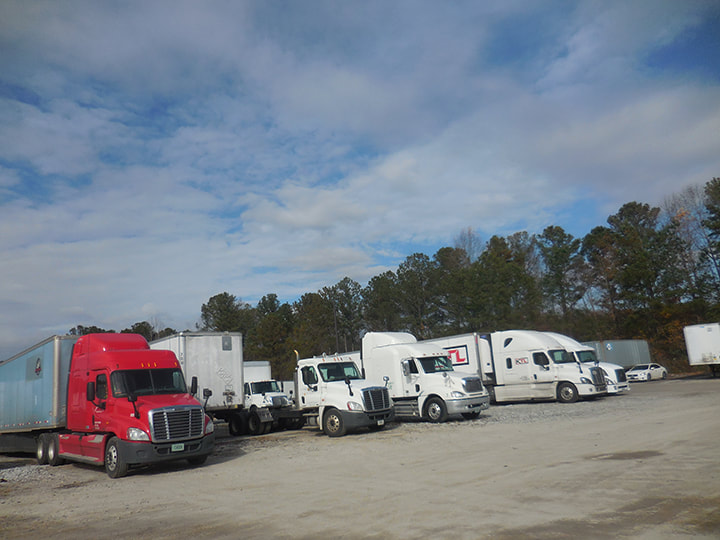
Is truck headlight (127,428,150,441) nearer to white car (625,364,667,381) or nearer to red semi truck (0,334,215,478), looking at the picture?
red semi truck (0,334,215,478)

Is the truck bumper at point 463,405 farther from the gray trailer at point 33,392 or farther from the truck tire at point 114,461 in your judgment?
the gray trailer at point 33,392

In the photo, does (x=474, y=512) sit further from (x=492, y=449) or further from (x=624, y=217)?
(x=624, y=217)

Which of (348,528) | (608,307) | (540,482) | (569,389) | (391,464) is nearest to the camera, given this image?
(348,528)

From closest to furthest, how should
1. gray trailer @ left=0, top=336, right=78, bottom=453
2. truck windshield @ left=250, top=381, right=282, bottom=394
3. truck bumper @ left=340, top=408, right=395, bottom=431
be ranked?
gray trailer @ left=0, top=336, right=78, bottom=453 → truck bumper @ left=340, top=408, right=395, bottom=431 → truck windshield @ left=250, top=381, right=282, bottom=394

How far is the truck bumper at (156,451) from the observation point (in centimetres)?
1159

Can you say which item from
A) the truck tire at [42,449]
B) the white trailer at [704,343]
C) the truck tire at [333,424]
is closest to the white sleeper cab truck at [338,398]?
the truck tire at [333,424]

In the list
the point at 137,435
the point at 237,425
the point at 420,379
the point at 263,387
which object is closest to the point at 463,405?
the point at 420,379

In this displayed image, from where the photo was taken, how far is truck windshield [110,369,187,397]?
41.6 feet

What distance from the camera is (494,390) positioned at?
2573 centimetres

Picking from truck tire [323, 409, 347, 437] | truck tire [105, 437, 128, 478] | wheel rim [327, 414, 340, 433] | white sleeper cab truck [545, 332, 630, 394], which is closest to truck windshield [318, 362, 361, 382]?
truck tire [323, 409, 347, 437]

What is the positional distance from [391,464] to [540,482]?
142 inches

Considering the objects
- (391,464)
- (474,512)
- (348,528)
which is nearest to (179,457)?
(391,464)

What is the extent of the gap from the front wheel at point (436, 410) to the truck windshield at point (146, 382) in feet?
29.4

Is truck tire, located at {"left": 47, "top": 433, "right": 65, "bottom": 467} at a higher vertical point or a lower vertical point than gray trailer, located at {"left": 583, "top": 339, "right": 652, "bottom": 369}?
lower
